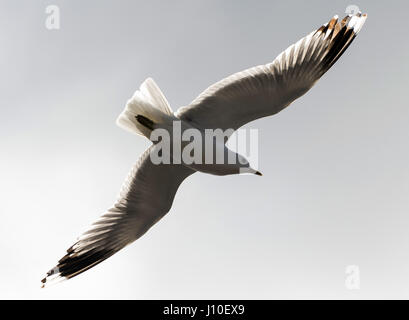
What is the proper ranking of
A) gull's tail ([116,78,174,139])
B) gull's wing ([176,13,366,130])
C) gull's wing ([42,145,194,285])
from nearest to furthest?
gull's wing ([176,13,366,130])
gull's tail ([116,78,174,139])
gull's wing ([42,145,194,285])

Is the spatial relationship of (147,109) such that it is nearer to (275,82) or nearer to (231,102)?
(231,102)

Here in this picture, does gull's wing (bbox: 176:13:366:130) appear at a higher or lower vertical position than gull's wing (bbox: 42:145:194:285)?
higher

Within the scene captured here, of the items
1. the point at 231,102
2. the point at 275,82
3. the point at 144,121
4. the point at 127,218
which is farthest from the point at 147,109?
the point at 127,218

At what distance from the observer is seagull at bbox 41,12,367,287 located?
421cm

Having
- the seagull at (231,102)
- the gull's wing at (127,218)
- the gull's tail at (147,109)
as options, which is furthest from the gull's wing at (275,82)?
the gull's wing at (127,218)

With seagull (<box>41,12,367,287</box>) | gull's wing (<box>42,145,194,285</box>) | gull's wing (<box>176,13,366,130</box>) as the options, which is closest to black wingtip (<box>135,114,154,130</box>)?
seagull (<box>41,12,367,287</box>)

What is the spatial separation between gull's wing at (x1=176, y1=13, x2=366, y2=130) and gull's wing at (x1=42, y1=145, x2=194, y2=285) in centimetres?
80

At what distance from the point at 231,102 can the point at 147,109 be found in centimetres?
76

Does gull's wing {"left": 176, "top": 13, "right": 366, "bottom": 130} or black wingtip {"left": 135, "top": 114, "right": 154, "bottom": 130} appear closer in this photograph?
gull's wing {"left": 176, "top": 13, "right": 366, "bottom": 130}

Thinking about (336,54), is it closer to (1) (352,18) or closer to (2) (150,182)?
(1) (352,18)

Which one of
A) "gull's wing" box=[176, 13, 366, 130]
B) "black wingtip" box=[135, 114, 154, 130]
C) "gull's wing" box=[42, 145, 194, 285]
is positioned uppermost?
"gull's wing" box=[176, 13, 366, 130]

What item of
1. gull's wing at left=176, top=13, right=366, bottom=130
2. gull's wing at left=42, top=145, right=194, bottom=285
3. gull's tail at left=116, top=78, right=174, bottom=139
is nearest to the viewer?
gull's wing at left=176, top=13, right=366, bottom=130

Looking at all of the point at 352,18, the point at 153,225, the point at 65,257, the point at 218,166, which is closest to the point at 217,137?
the point at 218,166

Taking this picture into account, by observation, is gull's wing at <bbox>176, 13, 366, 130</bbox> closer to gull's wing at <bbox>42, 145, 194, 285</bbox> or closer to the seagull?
the seagull
